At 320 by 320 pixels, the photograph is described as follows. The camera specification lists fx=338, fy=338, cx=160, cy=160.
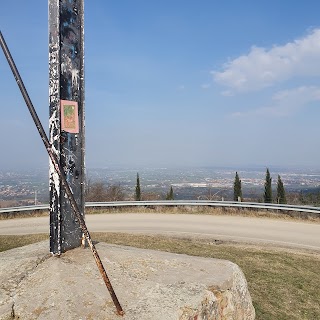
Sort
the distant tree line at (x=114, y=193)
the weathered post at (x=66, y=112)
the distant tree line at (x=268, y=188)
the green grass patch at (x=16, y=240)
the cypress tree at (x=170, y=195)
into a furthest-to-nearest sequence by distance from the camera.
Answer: the distant tree line at (x=268, y=188) → the cypress tree at (x=170, y=195) → the distant tree line at (x=114, y=193) → the green grass patch at (x=16, y=240) → the weathered post at (x=66, y=112)

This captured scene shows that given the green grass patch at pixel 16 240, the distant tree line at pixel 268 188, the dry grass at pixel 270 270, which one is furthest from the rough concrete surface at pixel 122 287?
the distant tree line at pixel 268 188

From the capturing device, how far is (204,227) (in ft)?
43.1

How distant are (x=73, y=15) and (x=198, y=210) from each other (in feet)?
47.2

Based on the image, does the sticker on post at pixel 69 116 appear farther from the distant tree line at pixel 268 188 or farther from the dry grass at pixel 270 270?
the distant tree line at pixel 268 188

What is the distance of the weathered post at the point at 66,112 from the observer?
324 centimetres

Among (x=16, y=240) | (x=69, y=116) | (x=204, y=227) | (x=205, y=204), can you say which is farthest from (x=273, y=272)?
(x=205, y=204)

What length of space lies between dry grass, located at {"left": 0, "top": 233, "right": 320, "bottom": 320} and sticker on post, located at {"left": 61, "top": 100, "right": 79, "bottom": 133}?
11.4 ft

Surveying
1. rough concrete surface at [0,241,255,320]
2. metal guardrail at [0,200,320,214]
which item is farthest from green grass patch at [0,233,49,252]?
rough concrete surface at [0,241,255,320]

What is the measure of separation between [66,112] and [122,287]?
1738 millimetres

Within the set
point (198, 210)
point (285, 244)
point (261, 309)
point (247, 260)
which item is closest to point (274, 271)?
point (247, 260)

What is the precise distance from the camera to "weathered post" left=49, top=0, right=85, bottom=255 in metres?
3.24

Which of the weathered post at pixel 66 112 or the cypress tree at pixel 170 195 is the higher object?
the weathered post at pixel 66 112

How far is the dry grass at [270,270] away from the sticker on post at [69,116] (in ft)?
11.4

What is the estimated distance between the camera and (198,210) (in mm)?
17000
